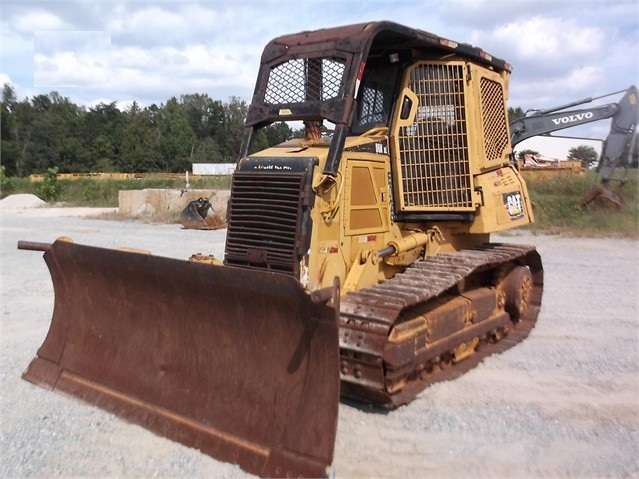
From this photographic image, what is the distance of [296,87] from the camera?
518cm

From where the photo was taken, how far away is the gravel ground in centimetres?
389

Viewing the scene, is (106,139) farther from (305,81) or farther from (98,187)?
(305,81)

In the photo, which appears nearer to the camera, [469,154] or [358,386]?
[358,386]

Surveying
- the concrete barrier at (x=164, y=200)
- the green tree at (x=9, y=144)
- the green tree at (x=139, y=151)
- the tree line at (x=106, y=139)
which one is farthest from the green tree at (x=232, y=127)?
the concrete barrier at (x=164, y=200)

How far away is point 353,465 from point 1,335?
4.66 meters

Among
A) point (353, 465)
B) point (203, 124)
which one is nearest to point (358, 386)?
point (353, 465)

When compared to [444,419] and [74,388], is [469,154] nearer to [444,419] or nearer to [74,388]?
[444,419]

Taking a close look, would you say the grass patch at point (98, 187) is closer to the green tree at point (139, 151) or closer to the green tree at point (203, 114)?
the green tree at point (139, 151)

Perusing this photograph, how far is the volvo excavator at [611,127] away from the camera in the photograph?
11570 millimetres

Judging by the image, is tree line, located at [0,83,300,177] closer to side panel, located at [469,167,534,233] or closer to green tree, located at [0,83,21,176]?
green tree, located at [0,83,21,176]

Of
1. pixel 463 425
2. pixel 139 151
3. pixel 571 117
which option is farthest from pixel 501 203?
pixel 139 151

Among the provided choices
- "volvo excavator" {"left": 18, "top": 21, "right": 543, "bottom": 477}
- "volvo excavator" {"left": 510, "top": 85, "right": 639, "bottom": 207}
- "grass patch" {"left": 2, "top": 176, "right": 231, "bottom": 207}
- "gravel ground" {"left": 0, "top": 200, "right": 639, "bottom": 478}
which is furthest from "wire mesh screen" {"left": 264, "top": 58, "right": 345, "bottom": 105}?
"grass patch" {"left": 2, "top": 176, "right": 231, "bottom": 207}

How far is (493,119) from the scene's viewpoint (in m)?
6.51

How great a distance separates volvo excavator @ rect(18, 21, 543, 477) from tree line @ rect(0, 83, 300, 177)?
6492 cm
